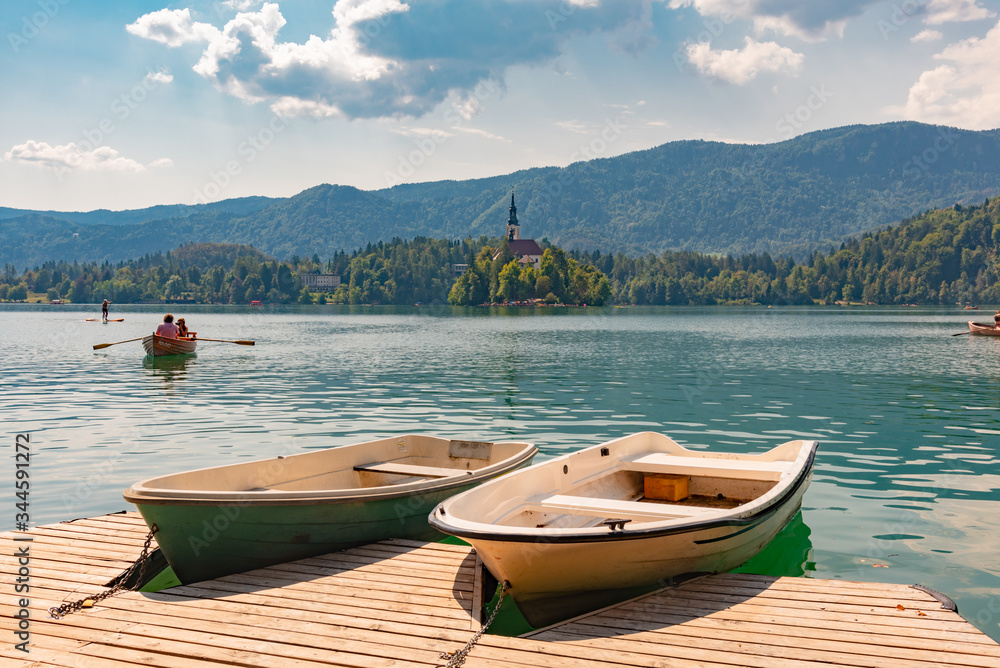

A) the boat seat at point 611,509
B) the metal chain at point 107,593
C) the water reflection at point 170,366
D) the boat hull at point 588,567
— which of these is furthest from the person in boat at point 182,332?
the boat hull at point 588,567

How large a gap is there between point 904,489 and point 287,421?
16.5m

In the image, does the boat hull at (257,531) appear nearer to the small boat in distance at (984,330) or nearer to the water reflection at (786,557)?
the water reflection at (786,557)

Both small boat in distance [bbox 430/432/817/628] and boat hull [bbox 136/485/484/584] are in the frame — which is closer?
small boat in distance [bbox 430/432/817/628]

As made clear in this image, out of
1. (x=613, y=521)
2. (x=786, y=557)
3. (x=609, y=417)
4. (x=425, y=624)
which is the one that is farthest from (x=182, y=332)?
(x=613, y=521)

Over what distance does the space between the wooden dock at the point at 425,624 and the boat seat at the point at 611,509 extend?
2.84ft

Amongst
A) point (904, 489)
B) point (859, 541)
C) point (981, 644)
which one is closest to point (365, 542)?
point (981, 644)

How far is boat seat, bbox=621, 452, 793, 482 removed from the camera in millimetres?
11484

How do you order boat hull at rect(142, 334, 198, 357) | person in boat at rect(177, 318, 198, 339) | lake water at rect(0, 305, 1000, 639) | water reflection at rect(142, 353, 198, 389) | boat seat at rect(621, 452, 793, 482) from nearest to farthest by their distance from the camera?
boat seat at rect(621, 452, 793, 482) < lake water at rect(0, 305, 1000, 639) < water reflection at rect(142, 353, 198, 389) < boat hull at rect(142, 334, 198, 357) < person in boat at rect(177, 318, 198, 339)

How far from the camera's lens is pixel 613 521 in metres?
7.58

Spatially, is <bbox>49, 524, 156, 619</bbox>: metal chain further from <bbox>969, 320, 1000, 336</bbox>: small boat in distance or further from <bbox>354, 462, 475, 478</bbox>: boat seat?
<bbox>969, 320, 1000, 336</bbox>: small boat in distance

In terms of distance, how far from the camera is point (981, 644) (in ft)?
21.4

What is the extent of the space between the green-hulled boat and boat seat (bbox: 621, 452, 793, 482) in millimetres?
1860

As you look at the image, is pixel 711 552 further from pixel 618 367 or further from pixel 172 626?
pixel 618 367

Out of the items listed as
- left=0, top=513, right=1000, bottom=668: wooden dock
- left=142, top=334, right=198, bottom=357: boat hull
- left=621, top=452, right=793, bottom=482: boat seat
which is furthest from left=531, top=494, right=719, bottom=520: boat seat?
left=142, top=334, right=198, bottom=357: boat hull
